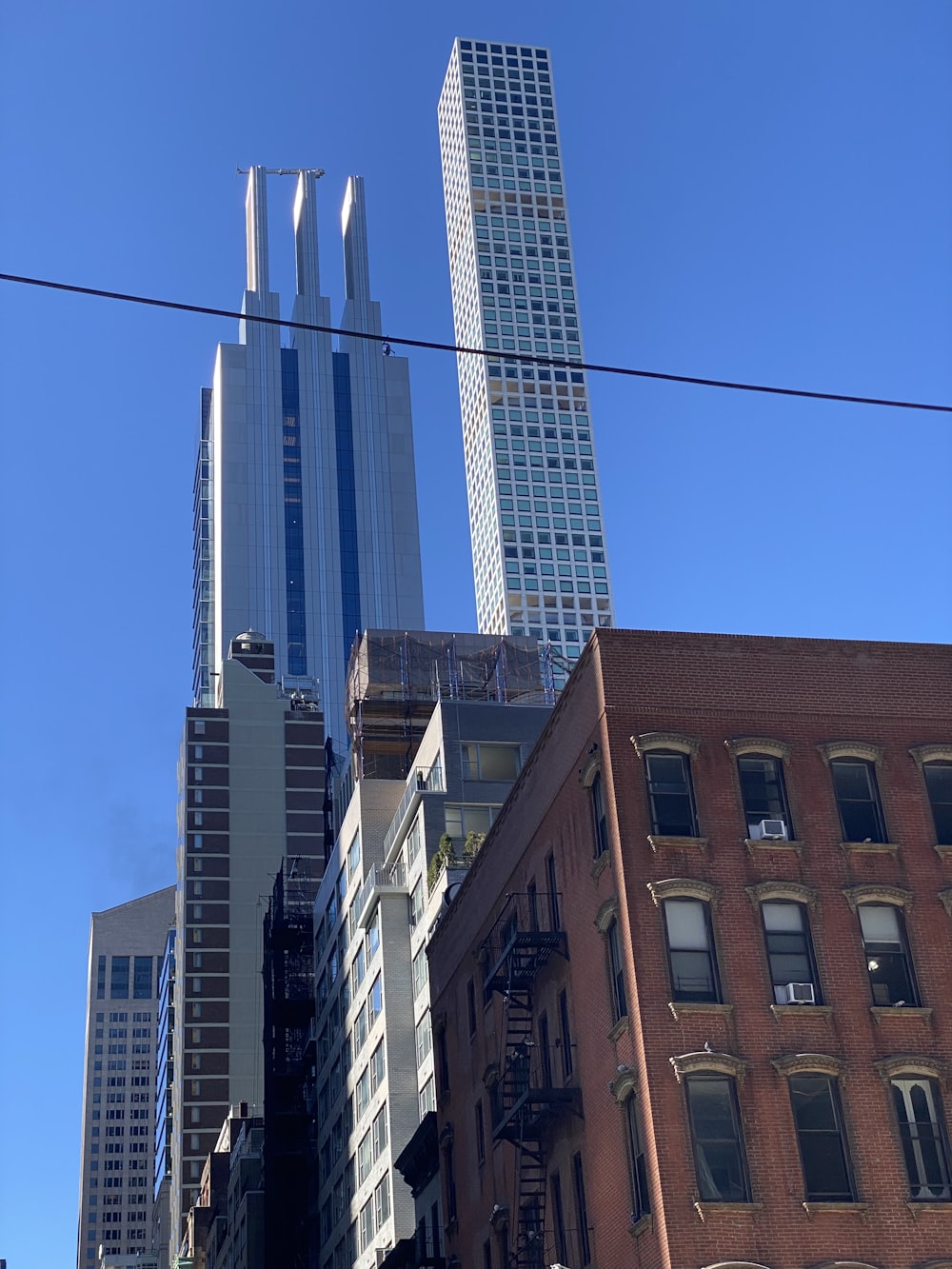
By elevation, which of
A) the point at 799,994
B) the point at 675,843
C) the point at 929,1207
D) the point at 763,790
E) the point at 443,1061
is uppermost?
the point at 763,790

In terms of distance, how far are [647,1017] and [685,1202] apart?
394 centimetres

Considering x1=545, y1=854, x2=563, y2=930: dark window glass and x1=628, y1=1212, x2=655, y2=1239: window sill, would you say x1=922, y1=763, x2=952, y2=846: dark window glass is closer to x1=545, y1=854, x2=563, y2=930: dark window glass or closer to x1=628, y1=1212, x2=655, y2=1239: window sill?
x1=545, y1=854, x2=563, y2=930: dark window glass

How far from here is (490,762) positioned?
2970 inches

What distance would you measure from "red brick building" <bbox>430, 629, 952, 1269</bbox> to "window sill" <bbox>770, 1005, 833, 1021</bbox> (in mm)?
46

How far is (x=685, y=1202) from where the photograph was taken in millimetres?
35188

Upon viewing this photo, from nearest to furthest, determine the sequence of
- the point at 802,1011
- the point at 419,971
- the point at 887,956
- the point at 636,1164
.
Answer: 1. the point at 636,1164
2. the point at 802,1011
3. the point at 887,956
4. the point at 419,971

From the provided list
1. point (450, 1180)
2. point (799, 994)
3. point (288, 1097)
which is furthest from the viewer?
point (288, 1097)

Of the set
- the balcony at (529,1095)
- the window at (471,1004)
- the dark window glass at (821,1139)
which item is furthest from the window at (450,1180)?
the dark window glass at (821,1139)

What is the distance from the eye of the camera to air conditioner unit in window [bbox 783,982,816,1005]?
38.2m

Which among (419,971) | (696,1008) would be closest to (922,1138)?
(696,1008)

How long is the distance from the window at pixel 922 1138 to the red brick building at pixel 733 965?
0.05 m

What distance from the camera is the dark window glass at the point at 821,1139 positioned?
36.2 metres

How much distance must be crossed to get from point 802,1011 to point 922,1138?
3624 millimetres

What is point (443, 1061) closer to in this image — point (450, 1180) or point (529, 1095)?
point (450, 1180)
